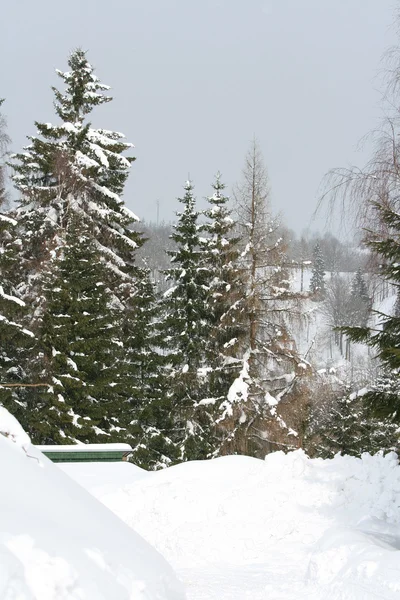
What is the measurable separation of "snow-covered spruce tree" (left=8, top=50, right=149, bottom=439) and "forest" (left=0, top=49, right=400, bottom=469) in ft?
0.20

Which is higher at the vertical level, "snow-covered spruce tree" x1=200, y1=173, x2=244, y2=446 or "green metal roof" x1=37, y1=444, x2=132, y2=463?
"snow-covered spruce tree" x1=200, y1=173, x2=244, y2=446

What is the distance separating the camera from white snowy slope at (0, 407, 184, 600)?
2.40 metres

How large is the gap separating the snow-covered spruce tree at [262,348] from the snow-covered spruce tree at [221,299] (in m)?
0.43

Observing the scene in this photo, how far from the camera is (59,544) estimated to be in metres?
2.66

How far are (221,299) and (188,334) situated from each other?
2.23 m

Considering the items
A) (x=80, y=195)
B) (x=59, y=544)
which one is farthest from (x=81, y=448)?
(x=80, y=195)

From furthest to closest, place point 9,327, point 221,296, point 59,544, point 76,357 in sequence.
Result: point 221,296 < point 76,357 < point 9,327 < point 59,544

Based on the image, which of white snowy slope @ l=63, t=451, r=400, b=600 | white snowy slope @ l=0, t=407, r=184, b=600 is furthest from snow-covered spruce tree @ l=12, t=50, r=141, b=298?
white snowy slope @ l=0, t=407, r=184, b=600

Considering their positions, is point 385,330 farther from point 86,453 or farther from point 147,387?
point 147,387

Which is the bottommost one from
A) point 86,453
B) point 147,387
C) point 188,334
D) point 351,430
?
point 351,430

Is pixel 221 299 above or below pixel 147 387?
above

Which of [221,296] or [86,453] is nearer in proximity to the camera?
[86,453]

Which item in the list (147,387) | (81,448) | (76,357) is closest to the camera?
(81,448)

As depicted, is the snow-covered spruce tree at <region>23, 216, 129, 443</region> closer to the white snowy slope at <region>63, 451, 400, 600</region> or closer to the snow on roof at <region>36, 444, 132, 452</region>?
the snow on roof at <region>36, 444, 132, 452</region>
